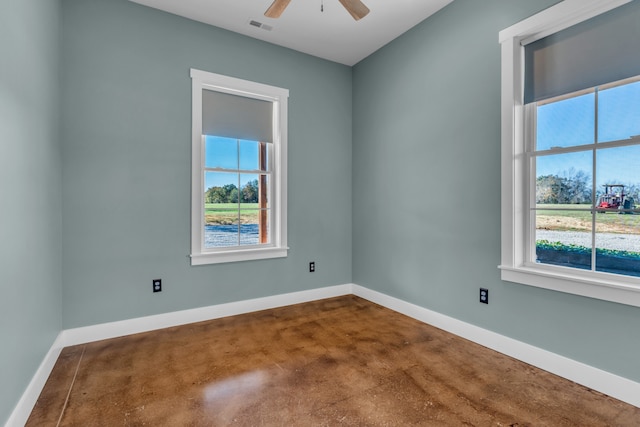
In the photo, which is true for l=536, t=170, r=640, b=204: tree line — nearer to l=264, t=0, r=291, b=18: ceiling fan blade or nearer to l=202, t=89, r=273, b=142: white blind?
l=264, t=0, r=291, b=18: ceiling fan blade

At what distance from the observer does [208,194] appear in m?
3.21

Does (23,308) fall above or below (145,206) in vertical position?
below

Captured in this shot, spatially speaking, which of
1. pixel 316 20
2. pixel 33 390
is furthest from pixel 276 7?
pixel 33 390

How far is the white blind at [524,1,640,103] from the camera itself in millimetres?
1851

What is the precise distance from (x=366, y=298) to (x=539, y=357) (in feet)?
6.18

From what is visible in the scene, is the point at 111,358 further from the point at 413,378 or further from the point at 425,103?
the point at 425,103

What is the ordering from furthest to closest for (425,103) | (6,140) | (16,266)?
(425,103) → (16,266) → (6,140)

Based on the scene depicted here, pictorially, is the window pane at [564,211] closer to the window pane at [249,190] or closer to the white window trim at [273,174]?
the white window trim at [273,174]

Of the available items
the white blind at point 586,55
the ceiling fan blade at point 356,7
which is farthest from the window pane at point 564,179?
the ceiling fan blade at point 356,7

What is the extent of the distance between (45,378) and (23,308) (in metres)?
0.67

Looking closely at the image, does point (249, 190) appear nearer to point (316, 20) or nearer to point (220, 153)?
point (220, 153)

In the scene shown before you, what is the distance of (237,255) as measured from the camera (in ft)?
10.8

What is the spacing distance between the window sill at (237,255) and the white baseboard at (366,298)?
1.51ft

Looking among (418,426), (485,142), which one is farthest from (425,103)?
(418,426)
